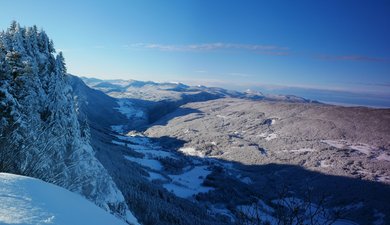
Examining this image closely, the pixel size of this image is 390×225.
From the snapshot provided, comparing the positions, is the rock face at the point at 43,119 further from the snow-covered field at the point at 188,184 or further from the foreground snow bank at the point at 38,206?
the snow-covered field at the point at 188,184

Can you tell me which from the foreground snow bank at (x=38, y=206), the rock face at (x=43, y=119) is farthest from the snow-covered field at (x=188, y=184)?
the foreground snow bank at (x=38, y=206)

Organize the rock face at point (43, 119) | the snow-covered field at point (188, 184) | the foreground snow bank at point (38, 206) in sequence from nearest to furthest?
the foreground snow bank at point (38, 206) < the rock face at point (43, 119) < the snow-covered field at point (188, 184)

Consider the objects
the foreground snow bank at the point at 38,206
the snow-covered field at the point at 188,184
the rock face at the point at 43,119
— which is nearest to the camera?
the foreground snow bank at the point at 38,206

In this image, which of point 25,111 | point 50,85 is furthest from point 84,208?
point 50,85

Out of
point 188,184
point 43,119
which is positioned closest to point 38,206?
point 43,119

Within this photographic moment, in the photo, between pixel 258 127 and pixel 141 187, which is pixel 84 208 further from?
pixel 258 127

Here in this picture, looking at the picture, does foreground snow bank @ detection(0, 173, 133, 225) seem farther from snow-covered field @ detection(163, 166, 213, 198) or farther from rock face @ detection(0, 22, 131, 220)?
snow-covered field @ detection(163, 166, 213, 198)

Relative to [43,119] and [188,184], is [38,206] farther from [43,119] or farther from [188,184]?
[188,184]
